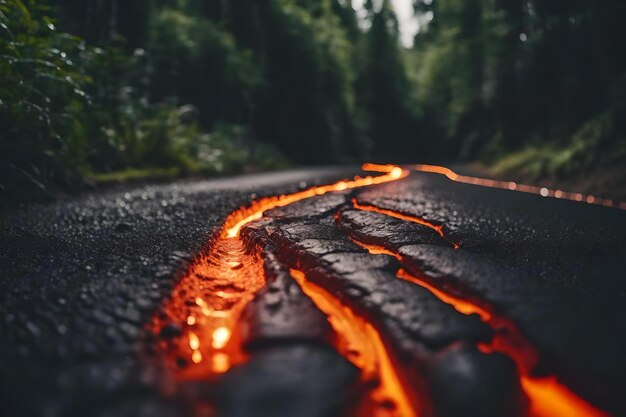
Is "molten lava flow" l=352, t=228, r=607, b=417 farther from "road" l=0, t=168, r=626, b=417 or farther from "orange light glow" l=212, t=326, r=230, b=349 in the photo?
"orange light glow" l=212, t=326, r=230, b=349

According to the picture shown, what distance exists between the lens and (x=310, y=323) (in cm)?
131

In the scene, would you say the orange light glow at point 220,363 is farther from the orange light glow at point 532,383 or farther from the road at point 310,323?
the orange light glow at point 532,383

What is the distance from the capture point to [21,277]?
1601 mm

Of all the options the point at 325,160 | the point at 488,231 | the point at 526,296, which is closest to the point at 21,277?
the point at 526,296

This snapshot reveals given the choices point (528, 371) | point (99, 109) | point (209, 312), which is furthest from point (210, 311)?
point (99, 109)

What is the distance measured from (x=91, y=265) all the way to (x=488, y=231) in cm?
254

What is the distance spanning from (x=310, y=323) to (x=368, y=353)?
232 millimetres

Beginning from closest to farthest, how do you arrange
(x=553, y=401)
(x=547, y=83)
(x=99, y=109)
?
(x=553, y=401), (x=99, y=109), (x=547, y=83)

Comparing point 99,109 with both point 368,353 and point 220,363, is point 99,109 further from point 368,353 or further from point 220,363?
point 368,353

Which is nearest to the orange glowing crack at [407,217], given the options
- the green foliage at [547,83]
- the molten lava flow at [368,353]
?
the molten lava flow at [368,353]

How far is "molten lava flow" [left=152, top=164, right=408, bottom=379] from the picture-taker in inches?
47.0

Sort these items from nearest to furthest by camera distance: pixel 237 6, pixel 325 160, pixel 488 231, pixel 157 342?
pixel 157 342 < pixel 488 231 < pixel 237 6 < pixel 325 160

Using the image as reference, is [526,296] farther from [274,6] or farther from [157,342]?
[274,6]

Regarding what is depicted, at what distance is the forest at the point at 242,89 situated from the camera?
3.35 meters
